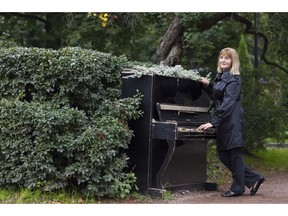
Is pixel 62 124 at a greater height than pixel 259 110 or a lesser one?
greater

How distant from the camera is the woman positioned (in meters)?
7.62

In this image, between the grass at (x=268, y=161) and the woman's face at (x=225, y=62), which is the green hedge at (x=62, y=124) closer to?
the woman's face at (x=225, y=62)

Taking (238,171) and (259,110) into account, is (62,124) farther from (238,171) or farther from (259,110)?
(259,110)

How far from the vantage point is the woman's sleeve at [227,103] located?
756 centimetres

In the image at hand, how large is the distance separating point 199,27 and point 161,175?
7230 mm

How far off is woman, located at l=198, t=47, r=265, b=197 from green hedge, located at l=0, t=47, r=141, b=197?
1199 millimetres

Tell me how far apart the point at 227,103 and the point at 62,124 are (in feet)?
7.71

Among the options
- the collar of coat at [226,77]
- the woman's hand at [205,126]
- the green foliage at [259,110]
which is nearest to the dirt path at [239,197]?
the woman's hand at [205,126]

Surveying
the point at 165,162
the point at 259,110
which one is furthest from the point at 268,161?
the point at 165,162

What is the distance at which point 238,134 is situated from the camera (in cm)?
764

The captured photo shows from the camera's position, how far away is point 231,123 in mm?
7656

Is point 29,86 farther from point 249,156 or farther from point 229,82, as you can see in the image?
point 249,156

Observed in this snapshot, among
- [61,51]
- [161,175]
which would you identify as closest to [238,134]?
[161,175]

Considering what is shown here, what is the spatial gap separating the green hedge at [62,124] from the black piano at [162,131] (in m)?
0.19
